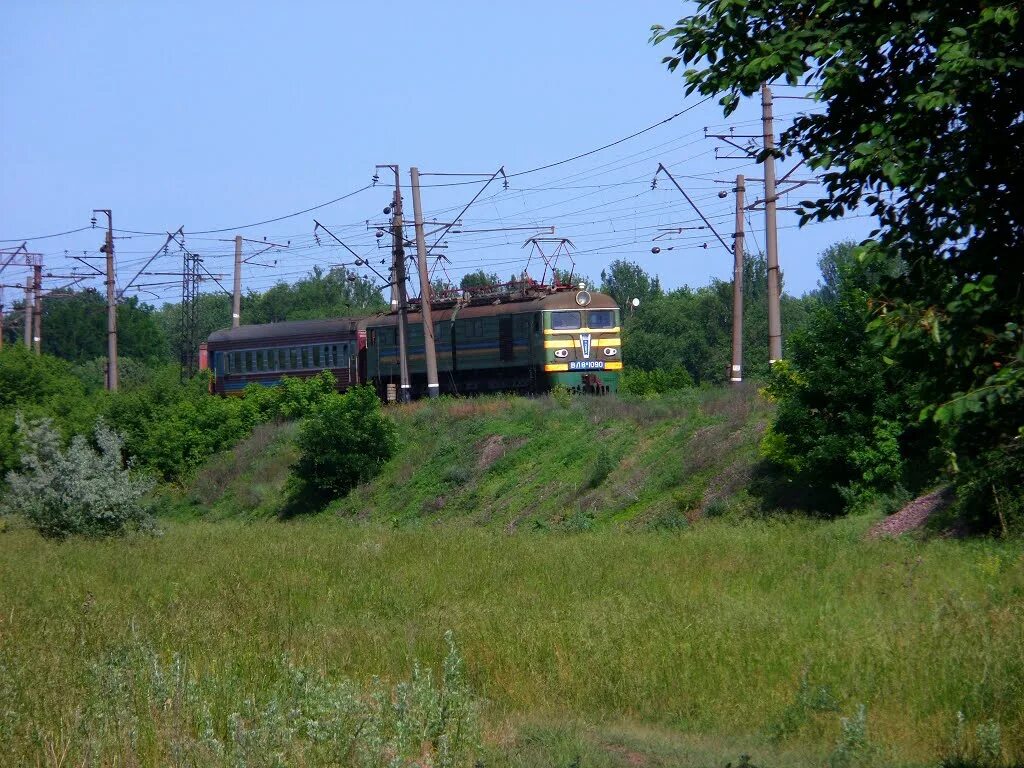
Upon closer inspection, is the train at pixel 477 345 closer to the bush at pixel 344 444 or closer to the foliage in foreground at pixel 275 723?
the bush at pixel 344 444

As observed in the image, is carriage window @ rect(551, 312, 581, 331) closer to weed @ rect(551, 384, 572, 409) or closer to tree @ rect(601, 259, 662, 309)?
weed @ rect(551, 384, 572, 409)

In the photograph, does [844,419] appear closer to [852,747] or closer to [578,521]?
[578,521]

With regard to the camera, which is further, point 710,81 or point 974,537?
point 974,537

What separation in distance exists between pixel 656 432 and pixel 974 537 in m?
13.6

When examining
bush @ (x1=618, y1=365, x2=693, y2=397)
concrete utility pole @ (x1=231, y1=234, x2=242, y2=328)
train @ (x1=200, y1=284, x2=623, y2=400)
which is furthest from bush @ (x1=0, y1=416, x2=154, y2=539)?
concrete utility pole @ (x1=231, y1=234, x2=242, y2=328)

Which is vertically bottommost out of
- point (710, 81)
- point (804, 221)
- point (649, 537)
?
point (649, 537)

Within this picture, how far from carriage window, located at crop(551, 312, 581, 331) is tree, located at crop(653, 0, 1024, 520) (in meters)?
31.0

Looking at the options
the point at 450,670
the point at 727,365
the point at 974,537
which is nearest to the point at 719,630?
the point at 450,670

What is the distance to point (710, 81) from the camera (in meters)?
6.36

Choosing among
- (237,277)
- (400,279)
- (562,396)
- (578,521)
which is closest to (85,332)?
(237,277)

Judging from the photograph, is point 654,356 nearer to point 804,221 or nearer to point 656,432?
point 656,432

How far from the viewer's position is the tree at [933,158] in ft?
16.8

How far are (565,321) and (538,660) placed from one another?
28075 millimetres

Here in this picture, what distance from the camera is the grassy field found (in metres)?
6.87
